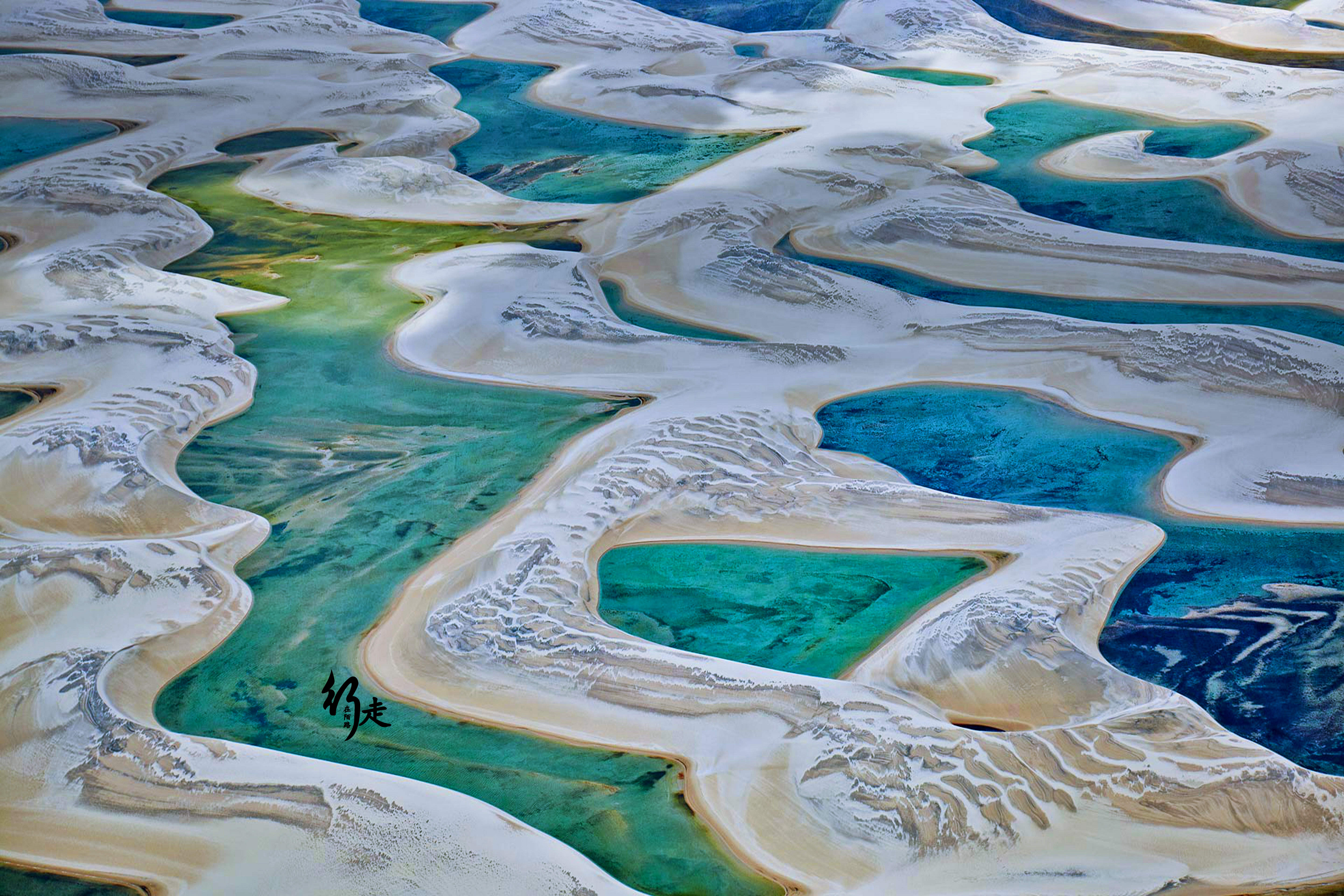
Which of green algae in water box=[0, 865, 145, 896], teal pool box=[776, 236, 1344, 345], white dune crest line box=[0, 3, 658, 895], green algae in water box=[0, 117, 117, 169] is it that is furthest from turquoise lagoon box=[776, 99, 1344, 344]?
green algae in water box=[0, 117, 117, 169]

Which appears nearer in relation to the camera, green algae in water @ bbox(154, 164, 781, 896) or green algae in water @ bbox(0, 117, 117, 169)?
green algae in water @ bbox(154, 164, 781, 896)

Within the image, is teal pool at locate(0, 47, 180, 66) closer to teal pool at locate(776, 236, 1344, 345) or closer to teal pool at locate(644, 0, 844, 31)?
teal pool at locate(644, 0, 844, 31)

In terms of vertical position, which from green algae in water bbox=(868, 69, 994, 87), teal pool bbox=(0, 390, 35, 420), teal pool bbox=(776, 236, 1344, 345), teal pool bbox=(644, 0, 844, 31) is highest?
teal pool bbox=(644, 0, 844, 31)

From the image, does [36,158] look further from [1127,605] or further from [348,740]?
[1127,605]

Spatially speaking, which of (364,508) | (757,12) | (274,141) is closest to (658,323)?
(364,508)

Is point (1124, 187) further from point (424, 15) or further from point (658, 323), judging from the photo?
point (424, 15)

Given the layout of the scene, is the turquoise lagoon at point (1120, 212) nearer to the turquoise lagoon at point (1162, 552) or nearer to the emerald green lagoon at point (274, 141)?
the turquoise lagoon at point (1162, 552)

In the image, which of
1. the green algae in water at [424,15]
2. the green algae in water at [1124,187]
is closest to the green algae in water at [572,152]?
the green algae in water at [1124,187]

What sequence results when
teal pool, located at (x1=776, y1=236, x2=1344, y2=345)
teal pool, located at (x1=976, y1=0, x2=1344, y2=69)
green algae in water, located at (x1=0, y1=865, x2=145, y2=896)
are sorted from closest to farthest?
green algae in water, located at (x1=0, y1=865, x2=145, y2=896), teal pool, located at (x1=776, y1=236, x2=1344, y2=345), teal pool, located at (x1=976, y1=0, x2=1344, y2=69)
